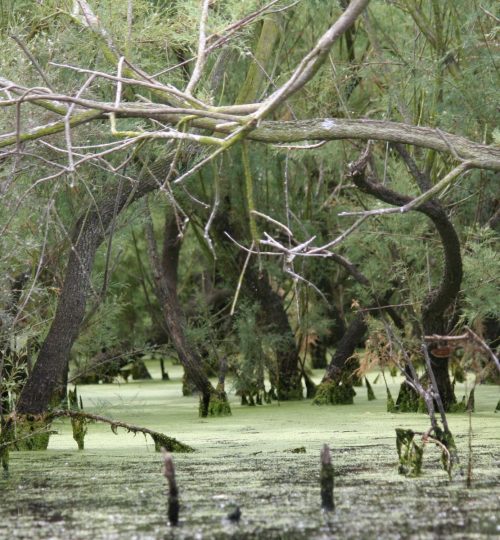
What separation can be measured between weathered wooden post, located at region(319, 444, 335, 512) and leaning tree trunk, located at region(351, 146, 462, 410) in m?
3.29

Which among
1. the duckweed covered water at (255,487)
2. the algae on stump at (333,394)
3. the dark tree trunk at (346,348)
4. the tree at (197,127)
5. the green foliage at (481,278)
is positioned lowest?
the duckweed covered water at (255,487)

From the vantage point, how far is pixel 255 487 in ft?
22.9

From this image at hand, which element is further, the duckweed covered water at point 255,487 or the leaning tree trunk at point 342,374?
the leaning tree trunk at point 342,374

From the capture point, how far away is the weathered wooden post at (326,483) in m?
6.08

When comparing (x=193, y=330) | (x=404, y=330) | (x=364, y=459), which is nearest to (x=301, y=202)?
(x=193, y=330)

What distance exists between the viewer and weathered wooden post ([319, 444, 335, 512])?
239 inches

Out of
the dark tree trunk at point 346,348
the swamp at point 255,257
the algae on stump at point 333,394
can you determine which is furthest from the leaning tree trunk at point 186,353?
the dark tree trunk at point 346,348

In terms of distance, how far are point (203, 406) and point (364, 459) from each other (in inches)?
186

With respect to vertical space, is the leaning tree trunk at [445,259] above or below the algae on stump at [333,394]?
above

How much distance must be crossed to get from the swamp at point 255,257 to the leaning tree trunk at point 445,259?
29mm

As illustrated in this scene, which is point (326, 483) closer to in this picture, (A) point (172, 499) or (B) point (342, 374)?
(A) point (172, 499)

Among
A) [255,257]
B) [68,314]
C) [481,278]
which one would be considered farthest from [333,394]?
[68,314]

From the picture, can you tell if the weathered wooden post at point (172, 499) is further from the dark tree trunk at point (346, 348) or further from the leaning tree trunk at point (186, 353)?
the dark tree trunk at point (346, 348)

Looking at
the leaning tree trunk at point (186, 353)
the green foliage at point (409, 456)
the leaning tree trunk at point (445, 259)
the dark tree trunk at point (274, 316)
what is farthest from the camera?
the dark tree trunk at point (274, 316)
